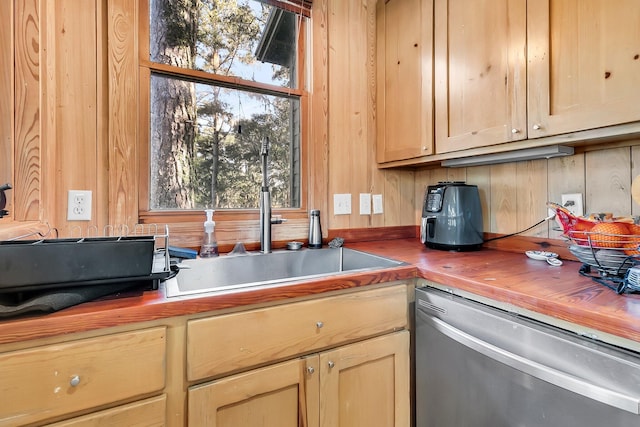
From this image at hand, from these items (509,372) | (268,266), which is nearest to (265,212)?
(268,266)

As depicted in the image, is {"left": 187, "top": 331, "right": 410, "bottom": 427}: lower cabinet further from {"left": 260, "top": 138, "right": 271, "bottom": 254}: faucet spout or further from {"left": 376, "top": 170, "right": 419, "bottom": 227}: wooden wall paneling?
{"left": 376, "top": 170, "right": 419, "bottom": 227}: wooden wall paneling

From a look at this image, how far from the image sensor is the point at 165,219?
1.29m

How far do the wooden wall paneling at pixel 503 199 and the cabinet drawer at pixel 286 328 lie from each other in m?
0.73

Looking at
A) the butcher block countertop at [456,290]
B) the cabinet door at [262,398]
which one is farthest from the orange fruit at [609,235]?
the cabinet door at [262,398]

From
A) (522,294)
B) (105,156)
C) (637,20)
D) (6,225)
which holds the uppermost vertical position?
(637,20)

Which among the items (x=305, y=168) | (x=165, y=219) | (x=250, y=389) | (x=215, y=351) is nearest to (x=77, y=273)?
(x=215, y=351)

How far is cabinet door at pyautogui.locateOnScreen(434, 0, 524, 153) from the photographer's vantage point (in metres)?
1.11

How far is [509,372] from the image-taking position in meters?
0.77

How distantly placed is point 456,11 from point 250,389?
164cm

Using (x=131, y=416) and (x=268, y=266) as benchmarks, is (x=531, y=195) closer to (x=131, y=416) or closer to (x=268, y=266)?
(x=268, y=266)

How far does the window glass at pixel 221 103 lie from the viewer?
1333 mm

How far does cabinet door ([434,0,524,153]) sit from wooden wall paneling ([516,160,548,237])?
0.33 meters

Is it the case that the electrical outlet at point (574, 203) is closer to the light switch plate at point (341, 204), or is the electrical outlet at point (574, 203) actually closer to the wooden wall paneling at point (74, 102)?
the light switch plate at point (341, 204)

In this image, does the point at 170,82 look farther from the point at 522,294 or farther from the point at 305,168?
the point at 522,294
